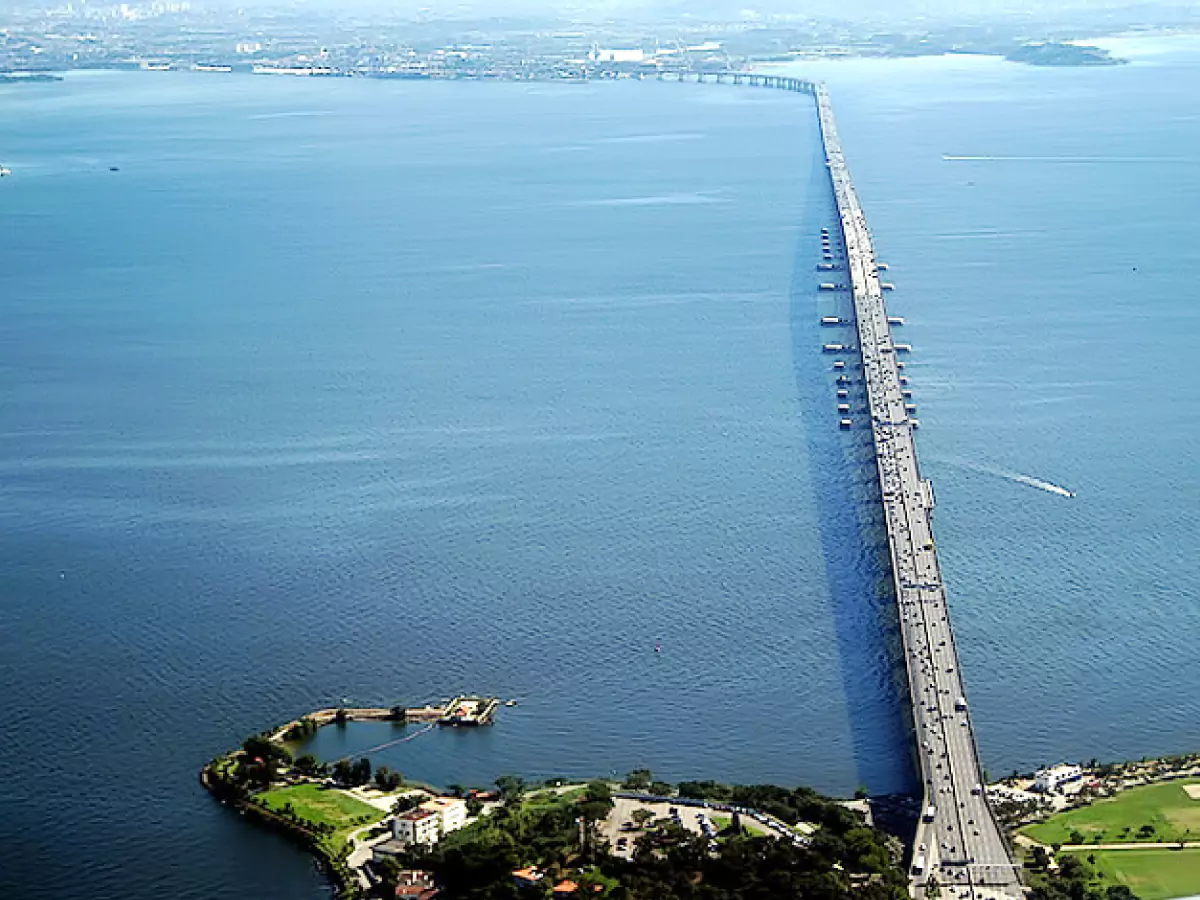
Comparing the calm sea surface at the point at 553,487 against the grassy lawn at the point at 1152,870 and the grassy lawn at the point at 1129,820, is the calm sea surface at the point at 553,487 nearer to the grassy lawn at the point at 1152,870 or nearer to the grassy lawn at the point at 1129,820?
the grassy lawn at the point at 1129,820

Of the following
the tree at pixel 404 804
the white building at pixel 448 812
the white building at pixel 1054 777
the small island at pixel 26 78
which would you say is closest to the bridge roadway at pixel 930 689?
the white building at pixel 1054 777

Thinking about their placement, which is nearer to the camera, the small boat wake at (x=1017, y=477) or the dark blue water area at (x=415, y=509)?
the dark blue water area at (x=415, y=509)

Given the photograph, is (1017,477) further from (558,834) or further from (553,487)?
(558,834)

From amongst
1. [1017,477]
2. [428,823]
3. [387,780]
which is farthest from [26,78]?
[428,823]

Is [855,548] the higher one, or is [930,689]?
[930,689]

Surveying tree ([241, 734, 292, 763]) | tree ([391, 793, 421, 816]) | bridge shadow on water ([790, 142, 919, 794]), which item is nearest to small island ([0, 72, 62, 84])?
bridge shadow on water ([790, 142, 919, 794])

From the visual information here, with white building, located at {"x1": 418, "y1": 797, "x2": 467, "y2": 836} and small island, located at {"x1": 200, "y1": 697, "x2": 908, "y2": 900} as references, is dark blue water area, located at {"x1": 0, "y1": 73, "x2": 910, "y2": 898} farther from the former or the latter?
white building, located at {"x1": 418, "y1": 797, "x2": 467, "y2": 836}
